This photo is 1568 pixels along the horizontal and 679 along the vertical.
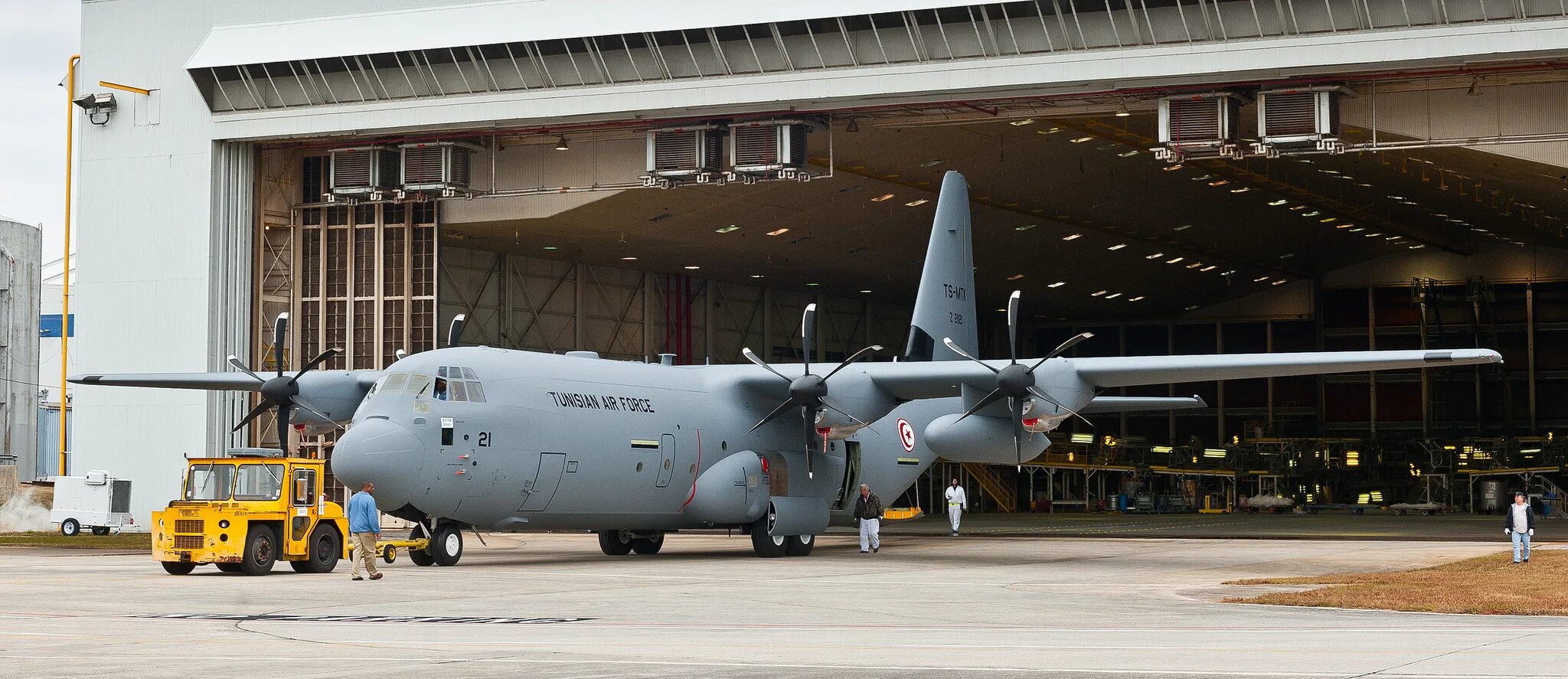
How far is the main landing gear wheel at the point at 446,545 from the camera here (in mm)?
23938

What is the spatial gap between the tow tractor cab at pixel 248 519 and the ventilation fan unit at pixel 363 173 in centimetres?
1654

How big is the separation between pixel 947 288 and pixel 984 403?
6805 millimetres

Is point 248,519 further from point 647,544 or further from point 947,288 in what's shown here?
point 947,288

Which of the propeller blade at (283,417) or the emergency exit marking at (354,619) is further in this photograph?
the propeller blade at (283,417)

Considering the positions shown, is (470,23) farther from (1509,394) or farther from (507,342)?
(1509,394)

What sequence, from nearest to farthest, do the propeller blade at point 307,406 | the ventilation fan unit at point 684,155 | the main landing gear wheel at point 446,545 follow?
the main landing gear wheel at point 446,545, the propeller blade at point 307,406, the ventilation fan unit at point 684,155

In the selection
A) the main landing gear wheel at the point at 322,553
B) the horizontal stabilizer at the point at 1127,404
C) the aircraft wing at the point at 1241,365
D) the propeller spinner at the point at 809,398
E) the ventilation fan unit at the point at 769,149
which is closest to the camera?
the main landing gear wheel at the point at 322,553

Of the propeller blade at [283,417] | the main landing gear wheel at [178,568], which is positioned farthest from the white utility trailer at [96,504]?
the main landing gear wheel at [178,568]

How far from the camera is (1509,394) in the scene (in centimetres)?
6638

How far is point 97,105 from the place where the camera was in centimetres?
3862

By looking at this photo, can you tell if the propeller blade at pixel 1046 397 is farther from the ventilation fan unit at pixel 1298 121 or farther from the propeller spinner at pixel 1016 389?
the ventilation fan unit at pixel 1298 121

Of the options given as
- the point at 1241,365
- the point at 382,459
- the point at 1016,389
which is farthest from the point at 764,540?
the point at 1241,365

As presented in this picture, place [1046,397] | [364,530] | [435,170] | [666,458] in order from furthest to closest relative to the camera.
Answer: [435,170] → [666,458] → [1046,397] → [364,530]

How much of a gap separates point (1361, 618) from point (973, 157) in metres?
26.8
